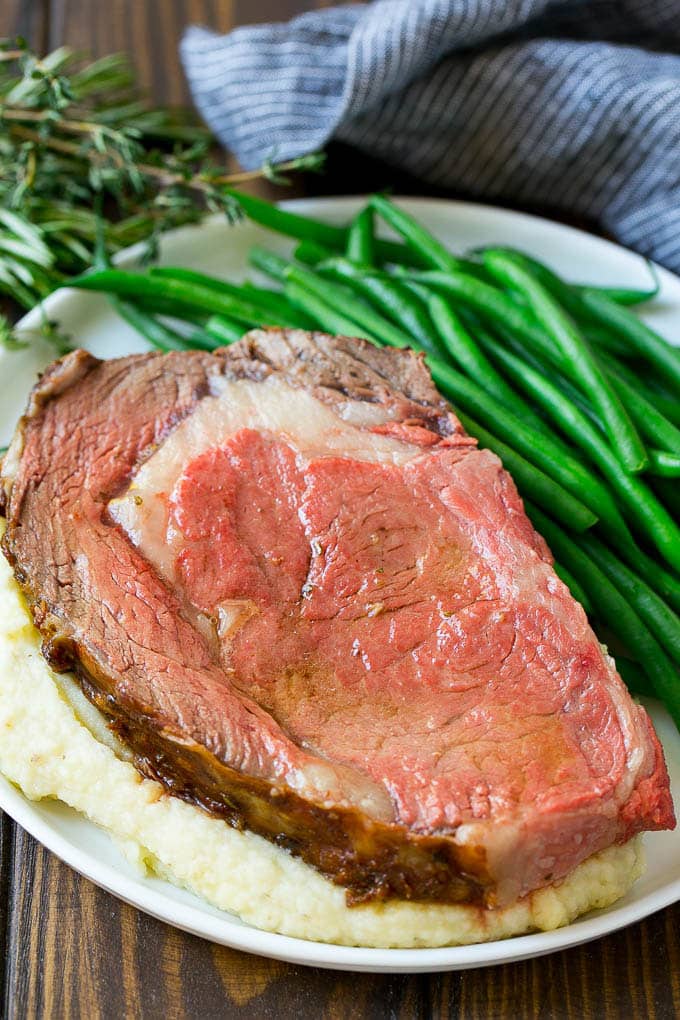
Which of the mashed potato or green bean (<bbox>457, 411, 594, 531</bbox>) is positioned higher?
green bean (<bbox>457, 411, 594, 531</bbox>)

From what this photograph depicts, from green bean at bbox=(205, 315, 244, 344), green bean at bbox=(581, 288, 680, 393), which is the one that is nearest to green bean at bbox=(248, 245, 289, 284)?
green bean at bbox=(205, 315, 244, 344)

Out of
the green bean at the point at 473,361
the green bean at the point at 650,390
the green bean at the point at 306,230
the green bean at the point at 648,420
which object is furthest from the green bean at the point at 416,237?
the green bean at the point at 648,420

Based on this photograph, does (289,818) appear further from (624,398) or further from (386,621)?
(624,398)

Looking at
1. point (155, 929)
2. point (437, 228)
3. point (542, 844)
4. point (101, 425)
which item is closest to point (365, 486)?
point (101, 425)

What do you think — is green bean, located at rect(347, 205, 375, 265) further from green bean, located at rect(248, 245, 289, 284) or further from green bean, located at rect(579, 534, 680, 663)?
green bean, located at rect(579, 534, 680, 663)

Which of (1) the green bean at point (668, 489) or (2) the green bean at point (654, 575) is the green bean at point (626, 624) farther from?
(1) the green bean at point (668, 489)

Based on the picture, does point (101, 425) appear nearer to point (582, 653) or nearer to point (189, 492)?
point (189, 492)

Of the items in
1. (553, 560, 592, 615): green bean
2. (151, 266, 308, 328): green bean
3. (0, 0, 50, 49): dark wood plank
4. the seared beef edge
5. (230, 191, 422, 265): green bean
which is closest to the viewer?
the seared beef edge

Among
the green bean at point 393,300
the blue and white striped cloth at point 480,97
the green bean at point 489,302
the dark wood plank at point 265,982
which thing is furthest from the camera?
the blue and white striped cloth at point 480,97
